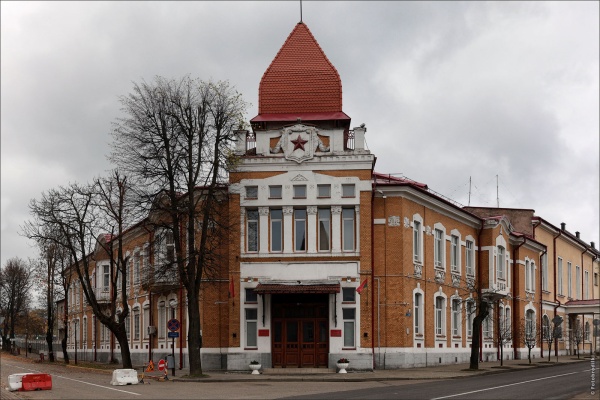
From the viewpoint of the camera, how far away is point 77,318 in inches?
3036

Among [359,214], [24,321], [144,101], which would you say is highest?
[144,101]

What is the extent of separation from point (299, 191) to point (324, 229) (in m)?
2.23

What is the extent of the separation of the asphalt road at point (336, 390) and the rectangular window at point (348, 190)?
10.2m

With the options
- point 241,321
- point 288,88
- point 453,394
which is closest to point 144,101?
point 288,88

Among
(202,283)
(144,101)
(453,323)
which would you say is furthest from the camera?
(453,323)

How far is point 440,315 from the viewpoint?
47000mm

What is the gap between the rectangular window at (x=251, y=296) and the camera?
1606 inches

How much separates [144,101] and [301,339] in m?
13.6

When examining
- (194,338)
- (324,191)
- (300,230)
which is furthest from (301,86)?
(194,338)

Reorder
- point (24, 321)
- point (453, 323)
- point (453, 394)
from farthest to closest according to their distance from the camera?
point (24, 321) < point (453, 323) < point (453, 394)

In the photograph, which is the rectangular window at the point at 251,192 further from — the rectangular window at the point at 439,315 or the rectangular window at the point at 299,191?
the rectangular window at the point at 439,315

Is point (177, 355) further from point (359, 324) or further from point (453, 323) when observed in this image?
point (453, 323)

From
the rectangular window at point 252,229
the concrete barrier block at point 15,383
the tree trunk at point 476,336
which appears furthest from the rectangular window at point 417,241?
the concrete barrier block at point 15,383

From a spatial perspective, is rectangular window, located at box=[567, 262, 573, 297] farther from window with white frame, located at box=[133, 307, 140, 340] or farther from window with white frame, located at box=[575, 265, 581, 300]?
window with white frame, located at box=[133, 307, 140, 340]
